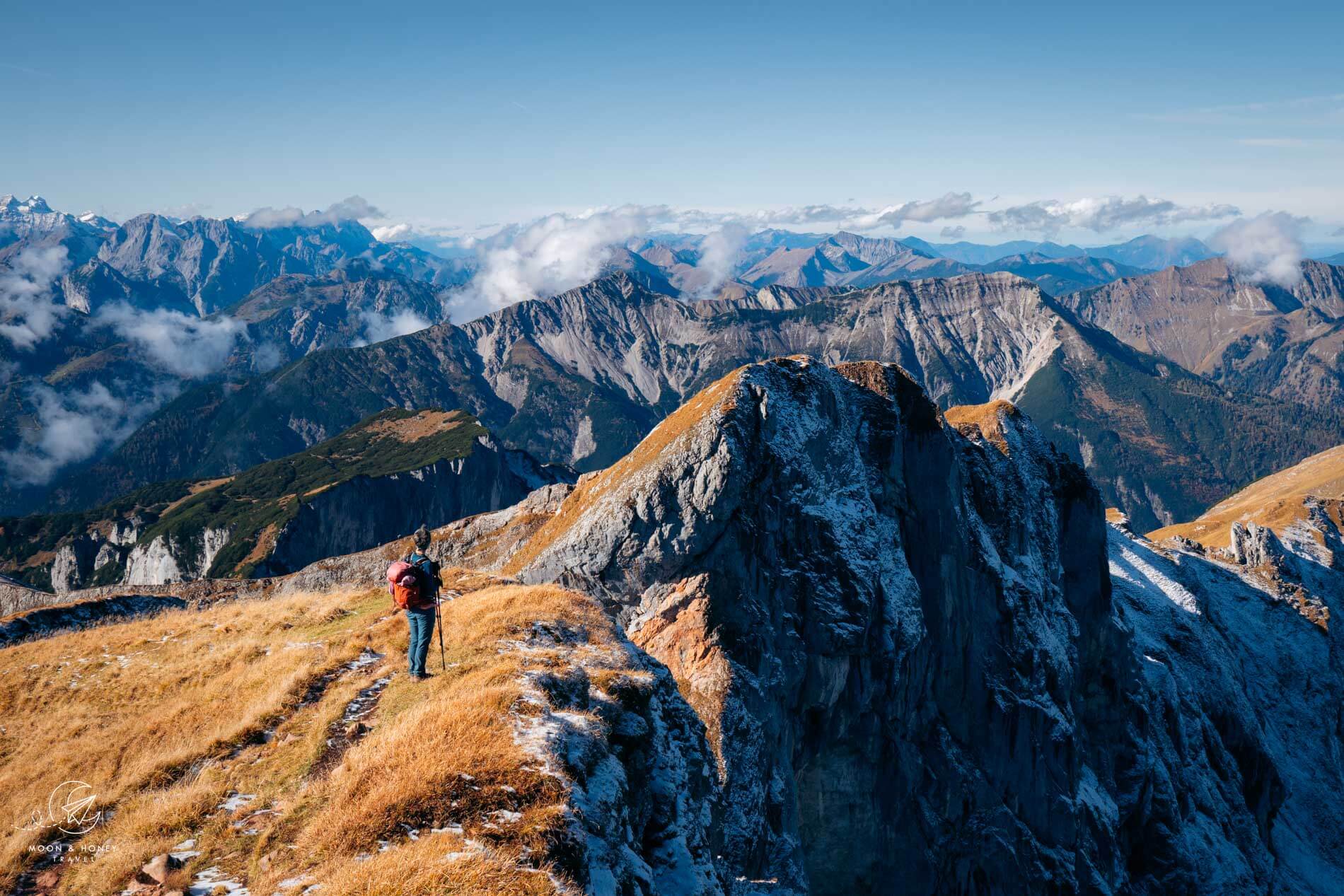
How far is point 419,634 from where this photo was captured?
2202 cm

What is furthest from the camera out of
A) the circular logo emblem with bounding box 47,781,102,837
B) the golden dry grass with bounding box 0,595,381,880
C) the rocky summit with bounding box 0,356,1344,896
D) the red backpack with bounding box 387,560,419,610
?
the red backpack with bounding box 387,560,419,610

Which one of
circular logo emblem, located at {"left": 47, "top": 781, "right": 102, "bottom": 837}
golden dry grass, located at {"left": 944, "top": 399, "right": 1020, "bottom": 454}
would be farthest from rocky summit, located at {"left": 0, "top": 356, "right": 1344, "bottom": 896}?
circular logo emblem, located at {"left": 47, "top": 781, "right": 102, "bottom": 837}

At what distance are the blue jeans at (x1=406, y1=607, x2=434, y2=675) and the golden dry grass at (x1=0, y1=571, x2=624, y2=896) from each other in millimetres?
785

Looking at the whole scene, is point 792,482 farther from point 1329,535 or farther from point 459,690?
point 1329,535

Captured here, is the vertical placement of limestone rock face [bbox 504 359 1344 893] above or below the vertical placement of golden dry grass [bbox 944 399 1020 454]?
below

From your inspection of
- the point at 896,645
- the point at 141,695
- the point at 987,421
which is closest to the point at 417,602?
the point at 141,695

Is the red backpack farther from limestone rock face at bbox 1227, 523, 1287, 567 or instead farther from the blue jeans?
limestone rock face at bbox 1227, 523, 1287, 567

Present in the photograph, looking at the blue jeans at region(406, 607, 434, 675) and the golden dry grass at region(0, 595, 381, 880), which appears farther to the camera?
the blue jeans at region(406, 607, 434, 675)

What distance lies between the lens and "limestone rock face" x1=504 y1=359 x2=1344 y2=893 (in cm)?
4403

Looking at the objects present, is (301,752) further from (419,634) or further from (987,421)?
(987,421)

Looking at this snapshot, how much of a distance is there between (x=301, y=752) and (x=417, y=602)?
16.0 feet

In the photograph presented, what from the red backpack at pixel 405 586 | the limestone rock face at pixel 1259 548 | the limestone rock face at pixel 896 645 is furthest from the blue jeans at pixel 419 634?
the limestone rock face at pixel 1259 548

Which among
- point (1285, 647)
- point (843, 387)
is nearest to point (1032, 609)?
point (843, 387)

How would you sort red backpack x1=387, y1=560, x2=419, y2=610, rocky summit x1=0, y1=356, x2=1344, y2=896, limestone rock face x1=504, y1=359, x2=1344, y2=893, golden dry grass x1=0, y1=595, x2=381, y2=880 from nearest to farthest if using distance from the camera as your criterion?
rocky summit x1=0, y1=356, x2=1344, y2=896 → golden dry grass x1=0, y1=595, x2=381, y2=880 → red backpack x1=387, y1=560, x2=419, y2=610 → limestone rock face x1=504, y1=359, x2=1344, y2=893
